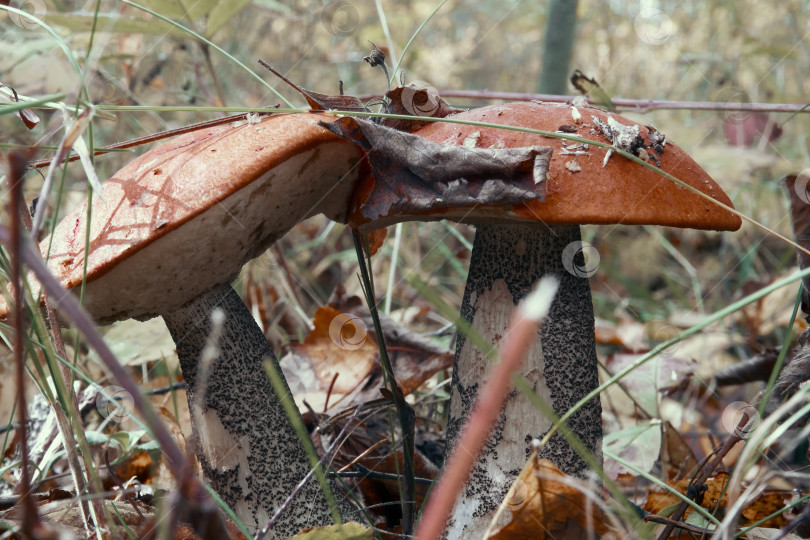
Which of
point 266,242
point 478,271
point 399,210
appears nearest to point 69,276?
point 266,242

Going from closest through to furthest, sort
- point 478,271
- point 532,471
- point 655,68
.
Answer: point 532,471
point 478,271
point 655,68

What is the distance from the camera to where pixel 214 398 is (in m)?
1.37

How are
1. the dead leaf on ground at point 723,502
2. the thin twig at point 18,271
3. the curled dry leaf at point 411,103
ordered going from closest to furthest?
the thin twig at point 18,271
the curled dry leaf at point 411,103
the dead leaf on ground at point 723,502

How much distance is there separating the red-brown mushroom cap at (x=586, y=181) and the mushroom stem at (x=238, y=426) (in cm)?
41

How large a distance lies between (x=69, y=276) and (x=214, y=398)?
45 centimetres

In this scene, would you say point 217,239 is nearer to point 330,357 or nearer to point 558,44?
point 330,357

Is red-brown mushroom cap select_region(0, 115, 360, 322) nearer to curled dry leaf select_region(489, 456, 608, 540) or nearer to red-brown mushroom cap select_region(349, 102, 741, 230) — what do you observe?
red-brown mushroom cap select_region(349, 102, 741, 230)

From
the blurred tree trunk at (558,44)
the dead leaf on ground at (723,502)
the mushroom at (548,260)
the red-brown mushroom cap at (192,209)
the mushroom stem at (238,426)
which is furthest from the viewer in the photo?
the blurred tree trunk at (558,44)

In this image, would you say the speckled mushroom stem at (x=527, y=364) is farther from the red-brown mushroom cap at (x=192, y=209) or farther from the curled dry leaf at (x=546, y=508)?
the red-brown mushroom cap at (x=192, y=209)

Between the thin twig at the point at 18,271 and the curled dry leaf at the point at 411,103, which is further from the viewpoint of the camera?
the curled dry leaf at the point at 411,103

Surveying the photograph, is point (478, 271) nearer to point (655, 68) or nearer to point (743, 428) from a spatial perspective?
point (743, 428)

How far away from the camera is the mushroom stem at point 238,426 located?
1370 mm

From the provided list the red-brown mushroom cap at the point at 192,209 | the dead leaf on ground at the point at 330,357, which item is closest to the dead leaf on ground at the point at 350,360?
the dead leaf on ground at the point at 330,357

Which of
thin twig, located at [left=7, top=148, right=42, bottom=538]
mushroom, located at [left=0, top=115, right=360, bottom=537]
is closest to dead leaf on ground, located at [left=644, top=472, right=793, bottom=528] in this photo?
mushroom, located at [left=0, top=115, right=360, bottom=537]
